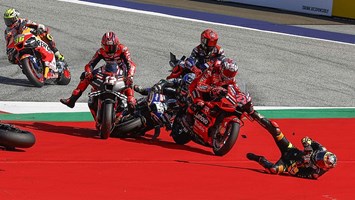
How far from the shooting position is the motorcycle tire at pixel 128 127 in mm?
13656

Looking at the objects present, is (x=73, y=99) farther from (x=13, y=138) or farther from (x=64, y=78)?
(x=64, y=78)

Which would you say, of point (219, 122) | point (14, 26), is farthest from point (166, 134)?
point (14, 26)

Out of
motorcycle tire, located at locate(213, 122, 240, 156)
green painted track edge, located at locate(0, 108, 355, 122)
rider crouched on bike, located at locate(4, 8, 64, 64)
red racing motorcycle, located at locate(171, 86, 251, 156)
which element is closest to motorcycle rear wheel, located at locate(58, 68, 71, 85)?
rider crouched on bike, located at locate(4, 8, 64, 64)

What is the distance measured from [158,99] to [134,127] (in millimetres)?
593

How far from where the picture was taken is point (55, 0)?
95.8 feet

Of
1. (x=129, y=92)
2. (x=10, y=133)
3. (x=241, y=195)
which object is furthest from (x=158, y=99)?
(x=241, y=195)

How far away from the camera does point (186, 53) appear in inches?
929

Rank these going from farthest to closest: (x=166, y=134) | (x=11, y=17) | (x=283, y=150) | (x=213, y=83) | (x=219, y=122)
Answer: (x=11, y=17)
(x=166, y=134)
(x=213, y=83)
(x=219, y=122)
(x=283, y=150)

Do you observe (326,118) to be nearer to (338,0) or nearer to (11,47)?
(11,47)

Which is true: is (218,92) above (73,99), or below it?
above

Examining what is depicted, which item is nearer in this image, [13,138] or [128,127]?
[13,138]

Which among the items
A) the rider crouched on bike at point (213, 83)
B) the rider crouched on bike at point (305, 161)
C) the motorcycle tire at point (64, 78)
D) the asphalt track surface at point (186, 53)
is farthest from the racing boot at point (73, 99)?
the motorcycle tire at point (64, 78)

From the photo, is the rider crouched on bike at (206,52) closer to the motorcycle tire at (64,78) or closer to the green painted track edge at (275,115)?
the green painted track edge at (275,115)

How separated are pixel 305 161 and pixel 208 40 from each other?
153 inches
